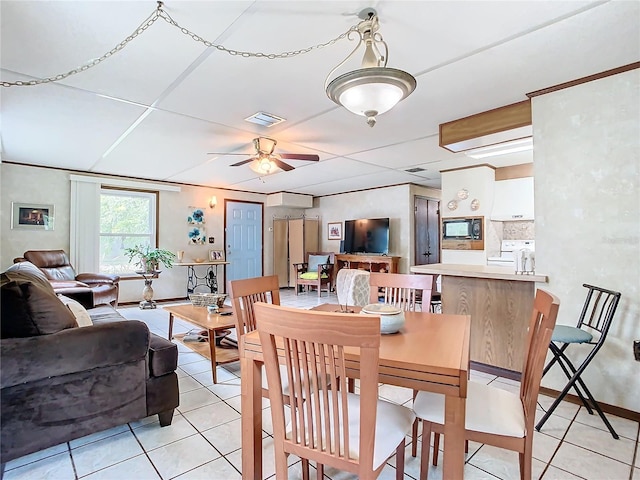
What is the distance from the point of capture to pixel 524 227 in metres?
5.54

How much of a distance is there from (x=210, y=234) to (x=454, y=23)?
6.30 m

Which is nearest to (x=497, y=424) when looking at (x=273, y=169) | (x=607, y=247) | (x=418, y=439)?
(x=418, y=439)

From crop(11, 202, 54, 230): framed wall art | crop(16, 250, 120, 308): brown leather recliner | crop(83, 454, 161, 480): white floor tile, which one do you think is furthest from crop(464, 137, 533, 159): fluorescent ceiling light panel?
crop(11, 202, 54, 230): framed wall art

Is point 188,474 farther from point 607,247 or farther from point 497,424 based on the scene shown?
point 607,247

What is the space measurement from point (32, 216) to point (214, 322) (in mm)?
4399

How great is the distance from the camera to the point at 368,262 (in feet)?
23.3

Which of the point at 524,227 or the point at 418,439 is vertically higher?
the point at 524,227

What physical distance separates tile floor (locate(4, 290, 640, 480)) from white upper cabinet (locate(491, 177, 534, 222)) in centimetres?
352

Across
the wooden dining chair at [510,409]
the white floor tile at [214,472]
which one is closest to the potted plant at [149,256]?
the white floor tile at [214,472]

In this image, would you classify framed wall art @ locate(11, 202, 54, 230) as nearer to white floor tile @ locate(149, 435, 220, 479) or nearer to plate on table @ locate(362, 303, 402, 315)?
white floor tile @ locate(149, 435, 220, 479)

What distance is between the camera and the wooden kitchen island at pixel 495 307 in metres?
2.79

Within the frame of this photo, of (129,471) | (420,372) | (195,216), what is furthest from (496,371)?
(195,216)

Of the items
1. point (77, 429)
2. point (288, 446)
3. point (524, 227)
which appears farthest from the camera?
point (524, 227)

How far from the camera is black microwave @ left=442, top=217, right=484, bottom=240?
17.3ft
